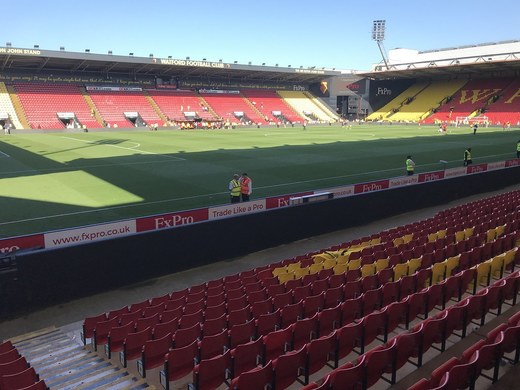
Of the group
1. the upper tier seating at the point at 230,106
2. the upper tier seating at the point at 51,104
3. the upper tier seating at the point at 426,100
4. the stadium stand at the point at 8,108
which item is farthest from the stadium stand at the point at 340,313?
the upper tier seating at the point at 426,100

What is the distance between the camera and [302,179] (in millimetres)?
24750

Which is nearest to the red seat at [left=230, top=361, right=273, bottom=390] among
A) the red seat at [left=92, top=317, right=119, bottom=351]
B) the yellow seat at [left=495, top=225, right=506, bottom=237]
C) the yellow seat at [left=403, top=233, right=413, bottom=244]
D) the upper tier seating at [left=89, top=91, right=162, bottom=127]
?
the red seat at [left=92, top=317, right=119, bottom=351]

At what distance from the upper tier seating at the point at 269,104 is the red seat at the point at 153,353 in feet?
246

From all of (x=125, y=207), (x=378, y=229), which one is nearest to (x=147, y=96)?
(x=125, y=207)

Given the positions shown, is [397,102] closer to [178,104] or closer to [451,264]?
[178,104]

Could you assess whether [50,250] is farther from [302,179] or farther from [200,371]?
[302,179]

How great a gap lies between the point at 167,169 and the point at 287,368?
23.5 metres

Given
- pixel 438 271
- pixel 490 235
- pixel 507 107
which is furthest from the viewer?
pixel 507 107

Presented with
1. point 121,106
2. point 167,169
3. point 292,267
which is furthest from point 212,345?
point 121,106

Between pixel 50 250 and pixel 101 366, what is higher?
pixel 50 250

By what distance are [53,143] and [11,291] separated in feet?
120

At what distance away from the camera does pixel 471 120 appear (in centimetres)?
6962

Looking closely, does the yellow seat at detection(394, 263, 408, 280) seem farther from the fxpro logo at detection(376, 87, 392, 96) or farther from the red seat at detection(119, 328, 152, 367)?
the fxpro logo at detection(376, 87, 392, 96)

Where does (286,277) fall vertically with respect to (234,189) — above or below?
below
